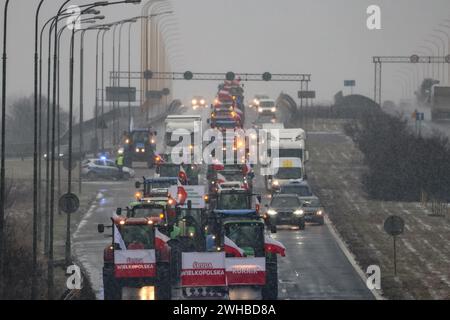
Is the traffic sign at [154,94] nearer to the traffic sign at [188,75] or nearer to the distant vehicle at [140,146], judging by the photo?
the traffic sign at [188,75]

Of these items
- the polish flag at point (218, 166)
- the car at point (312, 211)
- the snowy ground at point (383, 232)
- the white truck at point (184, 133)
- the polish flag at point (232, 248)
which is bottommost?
the snowy ground at point (383, 232)

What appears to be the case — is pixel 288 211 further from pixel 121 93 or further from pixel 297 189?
pixel 121 93

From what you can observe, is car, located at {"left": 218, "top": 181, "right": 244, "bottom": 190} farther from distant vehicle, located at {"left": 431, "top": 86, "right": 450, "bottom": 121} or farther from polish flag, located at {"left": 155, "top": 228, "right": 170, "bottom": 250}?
distant vehicle, located at {"left": 431, "top": 86, "right": 450, "bottom": 121}

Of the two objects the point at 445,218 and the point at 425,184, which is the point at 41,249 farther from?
the point at 425,184

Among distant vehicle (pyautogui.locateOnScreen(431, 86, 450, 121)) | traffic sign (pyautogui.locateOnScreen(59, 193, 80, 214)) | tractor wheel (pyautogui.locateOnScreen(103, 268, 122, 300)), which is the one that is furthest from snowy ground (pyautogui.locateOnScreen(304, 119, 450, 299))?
distant vehicle (pyautogui.locateOnScreen(431, 86, 450, 121))

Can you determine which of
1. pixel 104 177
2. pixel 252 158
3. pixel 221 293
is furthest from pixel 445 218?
pixel 221 293

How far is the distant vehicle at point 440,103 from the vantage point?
137 meters

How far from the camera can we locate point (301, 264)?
53250 millimetres

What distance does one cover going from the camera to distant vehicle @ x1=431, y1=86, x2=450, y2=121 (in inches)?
5379

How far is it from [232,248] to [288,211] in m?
24.0

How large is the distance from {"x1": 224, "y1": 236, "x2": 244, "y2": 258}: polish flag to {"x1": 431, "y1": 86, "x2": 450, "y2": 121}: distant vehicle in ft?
314

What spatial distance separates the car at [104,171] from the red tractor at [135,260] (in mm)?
51654

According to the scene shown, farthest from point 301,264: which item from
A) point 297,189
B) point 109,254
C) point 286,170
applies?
point 286,170

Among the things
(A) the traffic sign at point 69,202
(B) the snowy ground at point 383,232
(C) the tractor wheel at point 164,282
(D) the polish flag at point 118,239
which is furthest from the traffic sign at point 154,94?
(D) the polish flag at point 118,239
